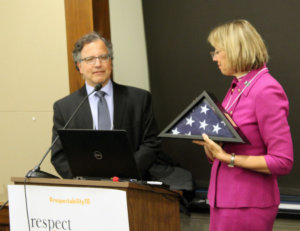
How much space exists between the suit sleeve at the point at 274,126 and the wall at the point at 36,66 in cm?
186

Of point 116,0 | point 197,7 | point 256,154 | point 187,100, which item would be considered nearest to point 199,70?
point 187,100

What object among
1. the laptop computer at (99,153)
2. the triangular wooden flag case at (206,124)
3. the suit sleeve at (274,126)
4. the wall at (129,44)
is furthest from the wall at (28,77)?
the suit sleeve at (274,126)

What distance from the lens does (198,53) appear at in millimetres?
3424

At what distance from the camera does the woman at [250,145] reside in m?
1.83

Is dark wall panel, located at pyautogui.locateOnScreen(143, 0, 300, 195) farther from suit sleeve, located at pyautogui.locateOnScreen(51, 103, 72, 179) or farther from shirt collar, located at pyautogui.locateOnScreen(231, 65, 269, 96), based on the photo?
shirt collar, located at pyautogui.locateOnScreen(231, 65, 269, 96)

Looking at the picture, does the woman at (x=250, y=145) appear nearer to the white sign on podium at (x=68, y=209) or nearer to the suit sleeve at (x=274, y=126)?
the suit sleeve at (x=274, y=126)

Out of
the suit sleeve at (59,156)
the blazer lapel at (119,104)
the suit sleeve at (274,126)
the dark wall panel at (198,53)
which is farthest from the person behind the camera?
the dark wall panel at (198,53)

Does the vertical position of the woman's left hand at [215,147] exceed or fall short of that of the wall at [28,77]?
it falls short

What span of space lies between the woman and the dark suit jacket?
85 cm

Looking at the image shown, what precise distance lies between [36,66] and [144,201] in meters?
1.97

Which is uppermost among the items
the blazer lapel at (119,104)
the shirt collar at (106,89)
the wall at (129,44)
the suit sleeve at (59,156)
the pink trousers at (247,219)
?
the wall at (129,44)

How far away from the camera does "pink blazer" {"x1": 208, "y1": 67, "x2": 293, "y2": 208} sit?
1.83 m

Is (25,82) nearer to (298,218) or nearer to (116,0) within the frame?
(116,0)

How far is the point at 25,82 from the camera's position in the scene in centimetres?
362
